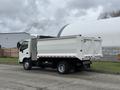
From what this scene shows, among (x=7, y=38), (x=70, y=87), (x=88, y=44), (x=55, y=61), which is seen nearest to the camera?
(x=70, y=87)

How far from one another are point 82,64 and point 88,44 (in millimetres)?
1358

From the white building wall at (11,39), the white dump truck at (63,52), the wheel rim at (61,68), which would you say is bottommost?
the wheel rim at (61,68)

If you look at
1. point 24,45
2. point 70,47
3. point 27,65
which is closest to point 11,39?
point 24,45

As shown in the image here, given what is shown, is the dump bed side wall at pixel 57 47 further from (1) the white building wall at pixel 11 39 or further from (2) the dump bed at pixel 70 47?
(1) the white building wall at pixel 11 39

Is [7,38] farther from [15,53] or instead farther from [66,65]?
[66,65]

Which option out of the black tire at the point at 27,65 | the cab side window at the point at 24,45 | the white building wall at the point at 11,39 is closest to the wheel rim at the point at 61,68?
the black tire at the point at 27,65

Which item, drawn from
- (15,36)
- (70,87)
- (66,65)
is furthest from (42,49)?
(15,36)

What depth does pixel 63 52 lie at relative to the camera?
16.0 metres

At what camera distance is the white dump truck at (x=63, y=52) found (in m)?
15.2

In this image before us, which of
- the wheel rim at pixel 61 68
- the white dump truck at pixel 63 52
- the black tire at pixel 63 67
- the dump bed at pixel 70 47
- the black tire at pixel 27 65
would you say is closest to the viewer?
the dump bed at pixel 70 47

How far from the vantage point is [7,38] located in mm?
64312

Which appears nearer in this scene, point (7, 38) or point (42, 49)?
point (42, 49)

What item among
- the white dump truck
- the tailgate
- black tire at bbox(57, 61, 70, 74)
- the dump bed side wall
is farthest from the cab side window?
the tailgate

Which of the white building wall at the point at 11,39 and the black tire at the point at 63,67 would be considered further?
the white building wall at the point at 11,39
